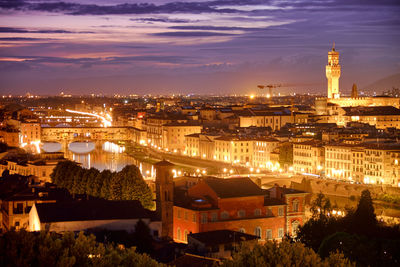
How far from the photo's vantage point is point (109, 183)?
17.0 m

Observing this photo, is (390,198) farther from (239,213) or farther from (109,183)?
(239,213)

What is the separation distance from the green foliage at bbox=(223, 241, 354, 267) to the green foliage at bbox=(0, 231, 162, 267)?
0.99 meters

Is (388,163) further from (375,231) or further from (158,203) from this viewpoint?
(158,203)

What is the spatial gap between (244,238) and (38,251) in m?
5.03

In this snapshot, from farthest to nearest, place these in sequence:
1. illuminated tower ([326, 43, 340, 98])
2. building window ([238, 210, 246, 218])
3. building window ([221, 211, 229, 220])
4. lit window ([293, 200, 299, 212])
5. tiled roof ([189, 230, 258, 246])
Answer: illuminated tower ([326, 43, 340, 98])
lit window ([293, 200, 299, 212])
building window ([238, 210, 246, 218])
building window ([221, 211, 229, 220])
tiled roof ([189, 230, 258, 246])

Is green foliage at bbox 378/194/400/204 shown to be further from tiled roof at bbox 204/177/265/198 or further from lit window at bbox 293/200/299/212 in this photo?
tiled roof at bbox 204/177/265/198

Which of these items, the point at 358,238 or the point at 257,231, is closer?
the point at 358,238

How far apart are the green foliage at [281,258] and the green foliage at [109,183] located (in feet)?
25.6

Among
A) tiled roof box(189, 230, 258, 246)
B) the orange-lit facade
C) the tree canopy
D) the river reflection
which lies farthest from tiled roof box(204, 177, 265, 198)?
the river reflection

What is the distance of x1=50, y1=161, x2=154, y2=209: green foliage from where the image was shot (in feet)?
53.4

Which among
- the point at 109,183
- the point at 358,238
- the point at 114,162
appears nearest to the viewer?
the point at 358,238

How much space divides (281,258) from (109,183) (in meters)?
9.45

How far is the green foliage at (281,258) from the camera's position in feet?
26.0

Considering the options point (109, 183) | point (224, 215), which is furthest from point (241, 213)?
point (109, 183)
